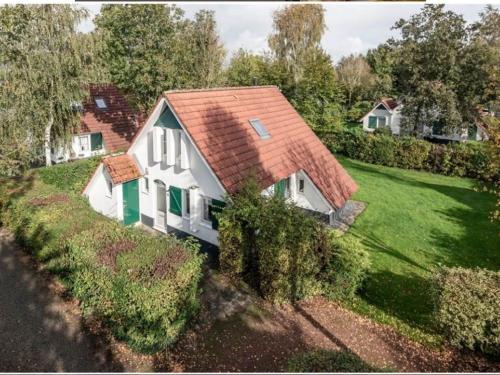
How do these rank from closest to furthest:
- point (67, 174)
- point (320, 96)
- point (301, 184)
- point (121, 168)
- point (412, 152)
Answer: point (121, 168) < point (301, 184) < point (67, 174) < point (320, 96) < point (412, 152)

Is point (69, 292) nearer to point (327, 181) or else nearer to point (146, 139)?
point (146, 139)

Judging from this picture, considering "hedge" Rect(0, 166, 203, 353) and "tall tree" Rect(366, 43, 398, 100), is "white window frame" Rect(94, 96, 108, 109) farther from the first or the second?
"tall tree" Rect(366, 43, 398, 100)

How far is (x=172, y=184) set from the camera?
15766 millimetres

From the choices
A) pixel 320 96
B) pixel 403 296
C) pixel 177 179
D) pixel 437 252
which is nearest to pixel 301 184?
pixel 177 179

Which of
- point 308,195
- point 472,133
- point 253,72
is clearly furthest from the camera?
point 472,133

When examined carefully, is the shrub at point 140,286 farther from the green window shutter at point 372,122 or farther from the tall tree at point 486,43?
the green window shutter at point 372,122

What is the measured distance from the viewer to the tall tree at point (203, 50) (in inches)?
1021

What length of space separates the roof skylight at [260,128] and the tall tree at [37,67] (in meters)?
11.0

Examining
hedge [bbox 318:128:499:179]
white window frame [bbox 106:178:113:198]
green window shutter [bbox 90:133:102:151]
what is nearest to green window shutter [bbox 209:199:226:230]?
white window frame [bbox 106:178:113:198]

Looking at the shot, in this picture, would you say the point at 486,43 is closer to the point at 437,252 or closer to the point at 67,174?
the point at 437,252

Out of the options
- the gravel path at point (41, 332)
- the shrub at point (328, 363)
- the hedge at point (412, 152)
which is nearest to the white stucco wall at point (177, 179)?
the gravel path at point (41, 332)

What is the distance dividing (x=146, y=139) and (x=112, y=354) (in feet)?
31.4

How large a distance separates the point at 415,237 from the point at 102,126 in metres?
23.9

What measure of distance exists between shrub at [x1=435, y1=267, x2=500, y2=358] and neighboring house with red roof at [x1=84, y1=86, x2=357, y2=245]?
21.6ft
